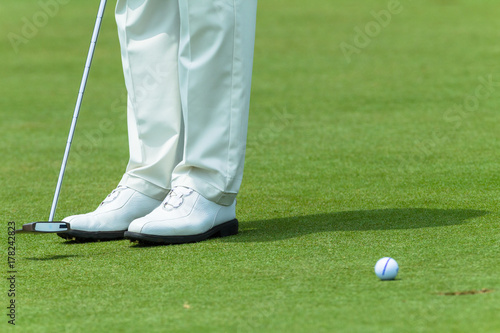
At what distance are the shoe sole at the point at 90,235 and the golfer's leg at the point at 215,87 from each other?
30cm

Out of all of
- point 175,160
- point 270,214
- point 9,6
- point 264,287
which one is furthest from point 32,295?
point 9,6

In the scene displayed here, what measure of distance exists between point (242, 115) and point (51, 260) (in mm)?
733

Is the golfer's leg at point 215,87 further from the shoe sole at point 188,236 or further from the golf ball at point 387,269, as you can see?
the golf ball at point 387,269

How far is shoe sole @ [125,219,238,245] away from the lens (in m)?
2.51

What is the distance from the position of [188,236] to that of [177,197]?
0.14 meters

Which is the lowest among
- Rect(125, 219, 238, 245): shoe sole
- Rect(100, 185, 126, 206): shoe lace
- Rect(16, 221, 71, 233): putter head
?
Rect(125, 219, 238, 245): shoe sole

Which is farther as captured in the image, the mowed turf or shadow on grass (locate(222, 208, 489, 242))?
shadow on grass (locate(222, 208, 489, 242))

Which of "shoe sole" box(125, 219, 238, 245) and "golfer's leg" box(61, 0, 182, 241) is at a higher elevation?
"golfer's leg" box(61, 0, 182, 241)

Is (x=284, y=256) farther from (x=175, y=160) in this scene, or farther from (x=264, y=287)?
(x=175, y=160)

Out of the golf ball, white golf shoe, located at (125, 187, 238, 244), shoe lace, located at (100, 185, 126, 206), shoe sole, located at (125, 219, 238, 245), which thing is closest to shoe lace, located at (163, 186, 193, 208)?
white golf shoe, located at (125, 187, 238, 244)

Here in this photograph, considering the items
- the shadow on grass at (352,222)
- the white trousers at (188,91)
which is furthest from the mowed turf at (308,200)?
the white trousers at (188,91)

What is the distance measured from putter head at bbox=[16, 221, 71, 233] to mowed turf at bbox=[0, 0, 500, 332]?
7 cm

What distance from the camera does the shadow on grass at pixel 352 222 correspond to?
Answer: 2592mm

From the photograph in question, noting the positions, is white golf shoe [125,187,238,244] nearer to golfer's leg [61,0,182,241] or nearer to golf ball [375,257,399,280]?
golfer's leg [61,0,182,241]
